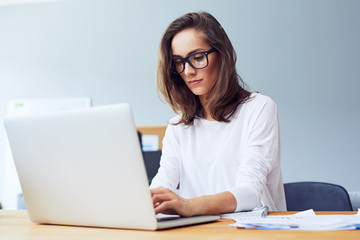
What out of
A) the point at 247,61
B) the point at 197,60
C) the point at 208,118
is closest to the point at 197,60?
the point at 197,60

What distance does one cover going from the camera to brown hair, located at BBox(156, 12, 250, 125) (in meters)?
1.67

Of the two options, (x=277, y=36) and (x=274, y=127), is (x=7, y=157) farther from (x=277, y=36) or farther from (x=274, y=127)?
(x=274, y=127)

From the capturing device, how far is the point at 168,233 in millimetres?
933

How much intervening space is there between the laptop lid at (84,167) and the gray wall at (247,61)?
3.48m

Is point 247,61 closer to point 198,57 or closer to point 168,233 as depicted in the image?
point 198,57

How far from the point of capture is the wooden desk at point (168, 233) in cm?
87

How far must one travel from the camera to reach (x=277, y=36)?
442 cm

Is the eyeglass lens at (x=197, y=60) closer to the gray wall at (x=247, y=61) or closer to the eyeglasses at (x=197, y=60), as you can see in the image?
the eyeglasses at (x=197, y=60)

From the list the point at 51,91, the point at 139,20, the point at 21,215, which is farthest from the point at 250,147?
the point at 51,91

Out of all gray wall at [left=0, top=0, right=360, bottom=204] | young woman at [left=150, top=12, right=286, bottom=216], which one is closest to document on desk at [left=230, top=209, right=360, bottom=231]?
young woman at [left=150, top=12, right=286, bottom=216]

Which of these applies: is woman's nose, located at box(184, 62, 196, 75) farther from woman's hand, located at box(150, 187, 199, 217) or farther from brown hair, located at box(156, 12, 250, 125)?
woman's hand, located at box(150, 187, 199, 217)

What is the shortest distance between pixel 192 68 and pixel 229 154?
362 mm

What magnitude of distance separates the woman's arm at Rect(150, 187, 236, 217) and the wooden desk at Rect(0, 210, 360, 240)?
0.06 meters

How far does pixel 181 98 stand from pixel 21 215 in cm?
78
